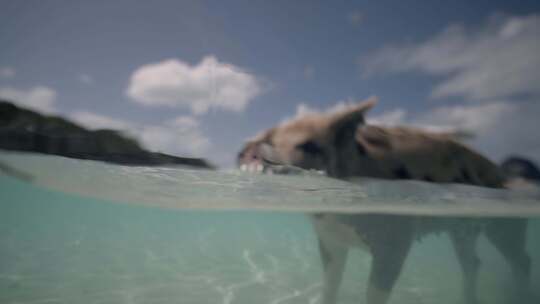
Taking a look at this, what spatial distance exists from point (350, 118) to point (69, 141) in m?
4.35

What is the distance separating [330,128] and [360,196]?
3936mm

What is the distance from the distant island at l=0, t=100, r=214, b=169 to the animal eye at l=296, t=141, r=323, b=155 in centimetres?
201

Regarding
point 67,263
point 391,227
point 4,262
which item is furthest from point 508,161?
point 4,262

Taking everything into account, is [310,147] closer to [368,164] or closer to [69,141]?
[368,164]

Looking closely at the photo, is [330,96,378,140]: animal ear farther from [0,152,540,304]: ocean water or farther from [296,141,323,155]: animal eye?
[0,152,540,304]: ocean water

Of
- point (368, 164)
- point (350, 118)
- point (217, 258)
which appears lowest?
point (217, 258)

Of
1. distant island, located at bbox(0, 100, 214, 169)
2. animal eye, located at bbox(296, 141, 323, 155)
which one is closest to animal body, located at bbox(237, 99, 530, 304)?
animal eye, located at bbox(296, 141, 323, 155)

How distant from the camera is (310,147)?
3.83m

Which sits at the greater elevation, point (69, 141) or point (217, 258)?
point (69, 141)

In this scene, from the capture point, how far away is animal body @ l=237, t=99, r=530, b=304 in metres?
3.74

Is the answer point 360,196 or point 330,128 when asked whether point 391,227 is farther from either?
point 330,128

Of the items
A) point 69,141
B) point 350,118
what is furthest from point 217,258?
point 350,118

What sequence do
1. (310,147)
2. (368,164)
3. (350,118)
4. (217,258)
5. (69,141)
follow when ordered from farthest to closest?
(217,258) < (69,141) < (368,164) < (310,147) < (350,118)

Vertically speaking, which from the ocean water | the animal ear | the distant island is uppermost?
the animal ear
